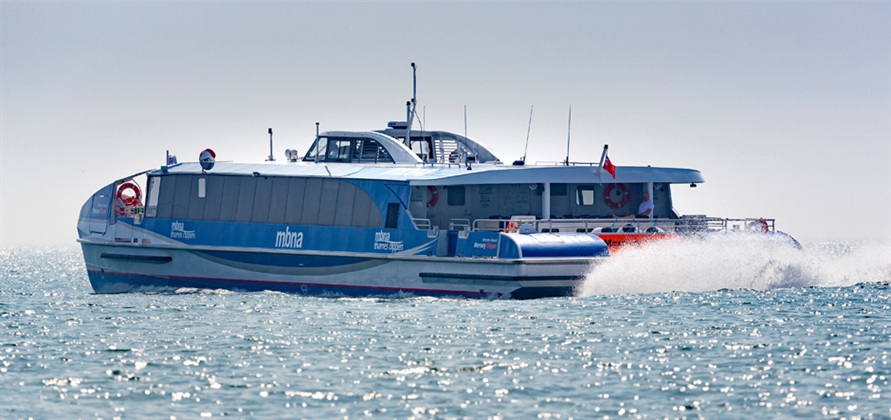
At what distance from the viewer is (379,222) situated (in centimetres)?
3388

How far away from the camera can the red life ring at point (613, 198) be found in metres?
36.8

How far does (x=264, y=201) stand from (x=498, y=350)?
14.5 m

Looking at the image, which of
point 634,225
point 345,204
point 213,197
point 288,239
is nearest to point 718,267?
point 634,225

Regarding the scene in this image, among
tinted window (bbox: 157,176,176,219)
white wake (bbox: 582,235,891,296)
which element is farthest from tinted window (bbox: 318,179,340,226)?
white wake (bbox: 582,235,891,296)

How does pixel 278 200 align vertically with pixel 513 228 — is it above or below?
above

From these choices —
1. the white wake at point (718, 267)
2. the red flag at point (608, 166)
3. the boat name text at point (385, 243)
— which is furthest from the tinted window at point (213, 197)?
the white wake at point (718, 267)

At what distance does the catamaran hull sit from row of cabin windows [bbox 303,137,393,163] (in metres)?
4.04

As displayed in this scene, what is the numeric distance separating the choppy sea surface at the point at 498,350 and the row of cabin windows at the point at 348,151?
506cm

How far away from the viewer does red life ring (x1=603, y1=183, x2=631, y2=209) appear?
121 feet

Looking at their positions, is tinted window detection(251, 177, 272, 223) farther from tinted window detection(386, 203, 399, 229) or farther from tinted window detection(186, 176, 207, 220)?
tinted window detection(386, 203, 399, 229)

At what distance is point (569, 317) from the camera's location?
27953 millimetres

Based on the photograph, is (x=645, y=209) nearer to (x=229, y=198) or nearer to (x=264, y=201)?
(x=264, y=201)

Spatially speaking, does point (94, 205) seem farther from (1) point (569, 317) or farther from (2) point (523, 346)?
(2) point (523, 346)

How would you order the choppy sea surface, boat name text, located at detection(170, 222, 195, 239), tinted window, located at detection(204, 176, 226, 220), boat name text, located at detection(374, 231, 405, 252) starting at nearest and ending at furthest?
the choppy sea surface < boat name text, located at detection(374, 231, 405, 252) < tinted window, located at detection(204, 176, 226, 220) < boat name text, located at detection(170, 222, 195, 239)
